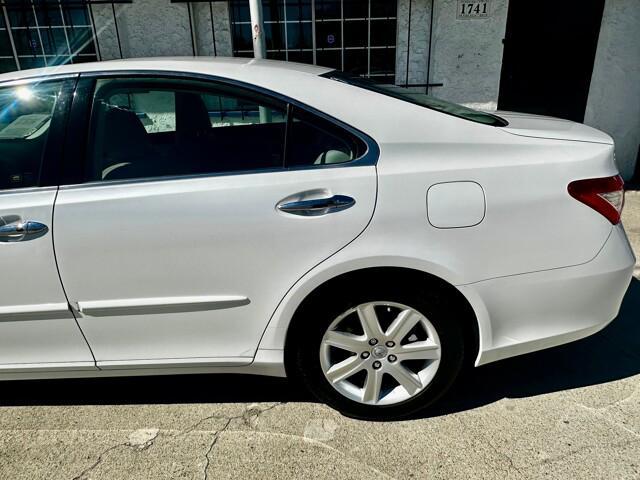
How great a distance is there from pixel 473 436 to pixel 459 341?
433mm

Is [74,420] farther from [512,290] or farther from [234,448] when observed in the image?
[512,290]

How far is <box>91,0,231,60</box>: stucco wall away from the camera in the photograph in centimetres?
530

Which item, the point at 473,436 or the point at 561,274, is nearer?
the point at 561,274

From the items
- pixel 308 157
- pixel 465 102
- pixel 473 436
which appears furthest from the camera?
pixel 465 102

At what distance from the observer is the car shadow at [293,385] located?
2.35 meters

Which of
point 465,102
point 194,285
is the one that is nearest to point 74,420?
point 194,285

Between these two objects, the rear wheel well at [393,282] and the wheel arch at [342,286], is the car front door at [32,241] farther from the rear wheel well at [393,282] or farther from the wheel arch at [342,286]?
the rear wheel well at [393,282]

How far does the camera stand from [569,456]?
1948 mm

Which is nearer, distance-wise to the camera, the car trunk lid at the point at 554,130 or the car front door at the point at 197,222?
the car front door at the point at 197,222

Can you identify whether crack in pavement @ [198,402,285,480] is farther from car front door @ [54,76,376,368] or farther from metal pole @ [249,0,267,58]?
metal pole @ [249,0,267,58]

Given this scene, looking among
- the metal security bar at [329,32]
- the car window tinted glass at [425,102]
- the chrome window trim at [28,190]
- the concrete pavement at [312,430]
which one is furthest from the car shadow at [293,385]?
the metal security bar at [329,32]

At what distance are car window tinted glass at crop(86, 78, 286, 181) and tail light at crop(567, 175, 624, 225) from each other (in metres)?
1.19

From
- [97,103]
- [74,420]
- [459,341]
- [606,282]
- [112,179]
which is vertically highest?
[97,103]

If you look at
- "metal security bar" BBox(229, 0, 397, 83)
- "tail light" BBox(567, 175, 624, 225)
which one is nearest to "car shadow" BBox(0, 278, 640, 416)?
"tail light" BBox(567, 175, 624, 225)
